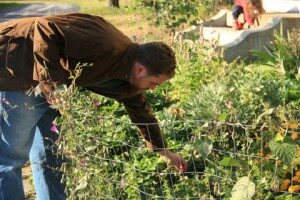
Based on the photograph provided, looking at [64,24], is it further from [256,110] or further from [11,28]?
[256,110]

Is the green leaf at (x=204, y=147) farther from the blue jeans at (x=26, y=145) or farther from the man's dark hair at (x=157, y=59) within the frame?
the blue jeans at (x=26, y=145)

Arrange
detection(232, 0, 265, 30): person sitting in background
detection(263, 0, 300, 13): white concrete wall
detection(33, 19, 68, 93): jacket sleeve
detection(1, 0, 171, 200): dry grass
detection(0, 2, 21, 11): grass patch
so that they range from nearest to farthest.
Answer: detection(33, 19, 68, 93): jacket sleeve → detection(1, 0, 171, 200): dry grass → detection(232, 0, 265, 30): person sitting in background → detection(263, 0, 300, 13): white concrete wall → detection(0, 2, 21, 11): grass patch

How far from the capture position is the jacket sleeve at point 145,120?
3.52 meters

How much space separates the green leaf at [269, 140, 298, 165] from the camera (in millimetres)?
2729

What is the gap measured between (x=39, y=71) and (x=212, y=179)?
1256 millimetres

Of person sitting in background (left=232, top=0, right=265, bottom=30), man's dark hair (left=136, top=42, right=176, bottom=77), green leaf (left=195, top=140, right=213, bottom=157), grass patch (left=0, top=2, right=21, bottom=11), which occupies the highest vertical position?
man's dark hair (left=136, top=42, right=176, bottom=77)

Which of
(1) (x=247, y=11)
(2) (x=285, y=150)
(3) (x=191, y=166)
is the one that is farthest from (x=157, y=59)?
(1) (x=247, y=11)

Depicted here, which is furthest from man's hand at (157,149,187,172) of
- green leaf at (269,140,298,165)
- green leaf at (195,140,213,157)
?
green leaf at (269,140,298,165)

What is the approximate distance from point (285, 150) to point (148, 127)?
0.99 metres

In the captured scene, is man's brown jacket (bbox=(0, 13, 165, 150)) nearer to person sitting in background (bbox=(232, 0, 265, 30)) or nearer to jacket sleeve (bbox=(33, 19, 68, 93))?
jacket sleeve (bbox=(33, 19, 68, 93))

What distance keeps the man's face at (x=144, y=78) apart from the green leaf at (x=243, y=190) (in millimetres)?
694

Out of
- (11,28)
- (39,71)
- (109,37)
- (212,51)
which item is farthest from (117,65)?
(212,51)

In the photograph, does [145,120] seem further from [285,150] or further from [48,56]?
[285,150]

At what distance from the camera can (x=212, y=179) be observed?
12.1 ft
